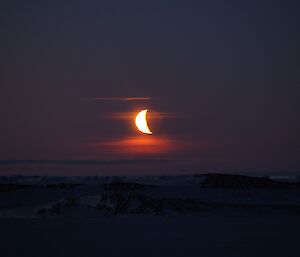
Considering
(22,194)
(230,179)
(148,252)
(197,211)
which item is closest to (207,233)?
(148,252)

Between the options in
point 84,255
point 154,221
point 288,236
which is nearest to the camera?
point 84,255

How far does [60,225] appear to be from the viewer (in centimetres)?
1864

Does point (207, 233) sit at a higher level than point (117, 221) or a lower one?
lower

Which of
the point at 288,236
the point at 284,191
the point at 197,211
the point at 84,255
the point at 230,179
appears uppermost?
the point at 230,179

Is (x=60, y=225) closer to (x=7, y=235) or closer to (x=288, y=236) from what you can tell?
(x=7, y=235)

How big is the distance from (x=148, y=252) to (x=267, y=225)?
670cm

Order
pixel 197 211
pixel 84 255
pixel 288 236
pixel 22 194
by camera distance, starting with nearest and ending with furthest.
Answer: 1. pixel 84 255
2. pixel 288 236
3. pixel 197 211
4. pixel 22 194

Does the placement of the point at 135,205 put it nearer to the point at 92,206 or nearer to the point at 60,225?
the point at 92,206

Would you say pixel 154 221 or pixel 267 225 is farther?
pixel 154 221

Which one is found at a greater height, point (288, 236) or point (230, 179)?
point (230, 179)

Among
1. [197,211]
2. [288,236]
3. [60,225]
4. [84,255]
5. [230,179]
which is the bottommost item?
[84,255]

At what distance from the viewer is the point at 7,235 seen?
633 inches

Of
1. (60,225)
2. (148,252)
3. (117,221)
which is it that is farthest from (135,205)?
(148,252)

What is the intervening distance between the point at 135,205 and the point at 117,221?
3239 millimetres
